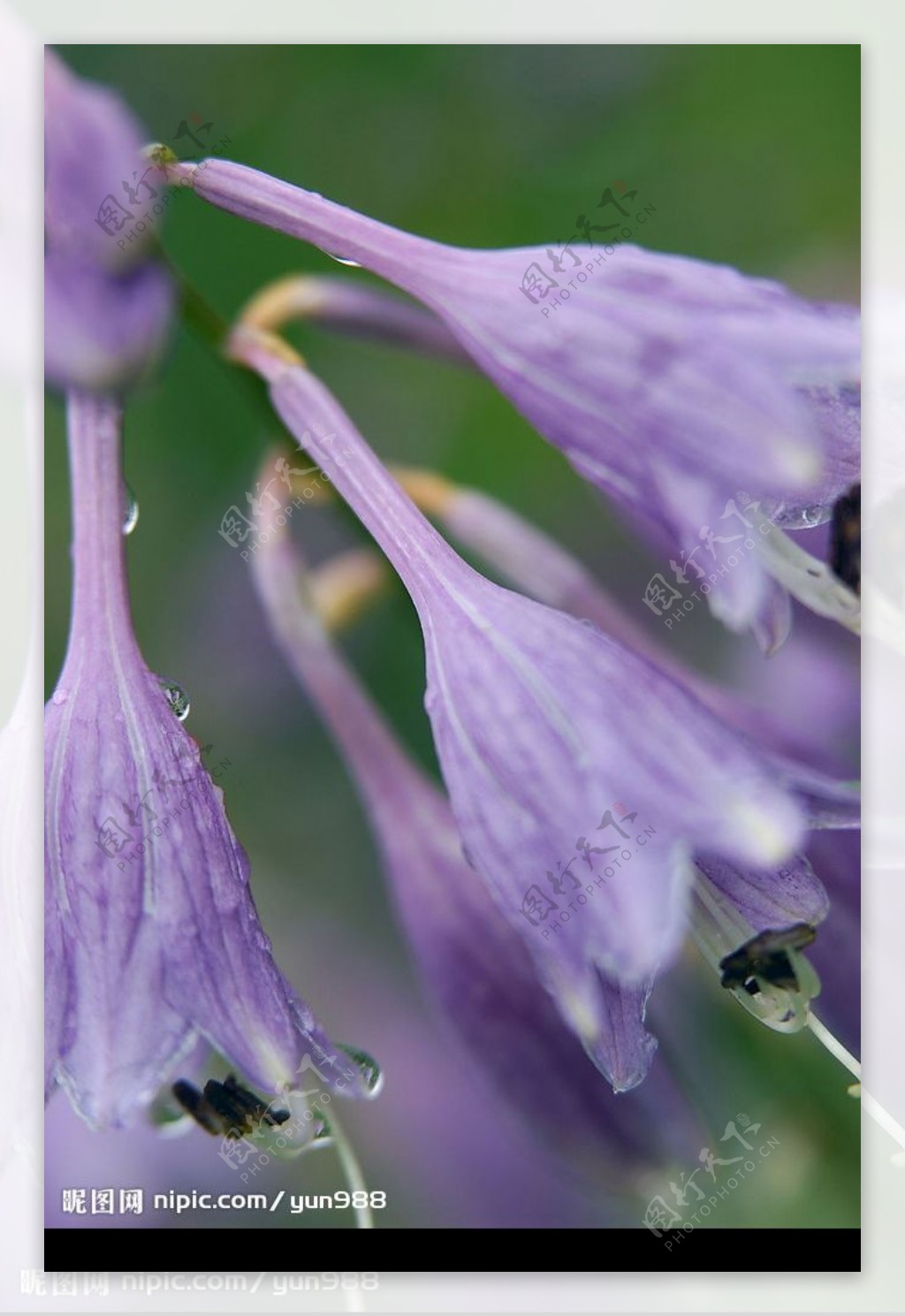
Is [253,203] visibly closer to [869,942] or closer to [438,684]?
[438,684]

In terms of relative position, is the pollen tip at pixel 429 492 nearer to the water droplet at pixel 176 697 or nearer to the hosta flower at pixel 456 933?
the hosta flower at pixel 456 933

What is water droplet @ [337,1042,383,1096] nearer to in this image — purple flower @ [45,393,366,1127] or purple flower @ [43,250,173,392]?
purple flower @ [45,393,366,1127]

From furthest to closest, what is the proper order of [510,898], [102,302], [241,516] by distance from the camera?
[241,516]
[102,302]
[510,898]

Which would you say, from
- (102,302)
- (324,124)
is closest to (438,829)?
(102,302)

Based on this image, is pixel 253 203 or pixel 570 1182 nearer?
pixel 253 203
